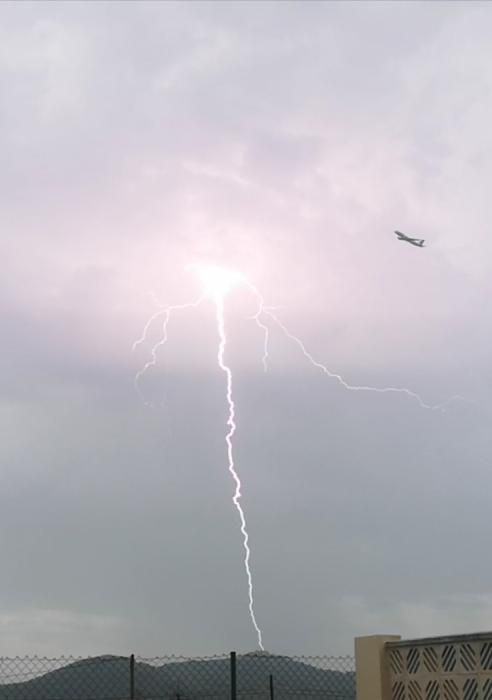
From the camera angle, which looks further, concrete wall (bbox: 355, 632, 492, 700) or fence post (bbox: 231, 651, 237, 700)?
fence post (bbox: 231, 651, 237, 700)

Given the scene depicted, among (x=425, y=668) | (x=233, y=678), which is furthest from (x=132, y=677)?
(x=425, y=668)

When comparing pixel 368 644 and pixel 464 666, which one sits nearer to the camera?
pixel 464 666

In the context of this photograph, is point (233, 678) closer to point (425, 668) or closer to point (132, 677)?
point (132, 677)

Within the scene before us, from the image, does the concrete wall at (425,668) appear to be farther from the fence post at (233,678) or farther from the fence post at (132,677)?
the fence post at (132,677)

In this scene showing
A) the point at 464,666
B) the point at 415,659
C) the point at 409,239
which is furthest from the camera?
the point at 409,239

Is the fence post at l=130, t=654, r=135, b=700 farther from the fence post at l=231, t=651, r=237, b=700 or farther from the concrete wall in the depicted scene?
the concrete wall

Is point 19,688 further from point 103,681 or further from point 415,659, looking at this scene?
point 415,659

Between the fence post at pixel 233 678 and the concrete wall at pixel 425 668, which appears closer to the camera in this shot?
the concrete wall at pixel 425 668

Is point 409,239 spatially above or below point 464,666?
above

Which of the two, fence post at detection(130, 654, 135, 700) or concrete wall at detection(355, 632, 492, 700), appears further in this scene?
fence post at detection(130, 654, 135, 700)

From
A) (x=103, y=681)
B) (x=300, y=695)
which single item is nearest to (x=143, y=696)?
(x=103, y=681)

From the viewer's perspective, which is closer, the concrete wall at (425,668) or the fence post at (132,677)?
the concrete wall at (425,668)
